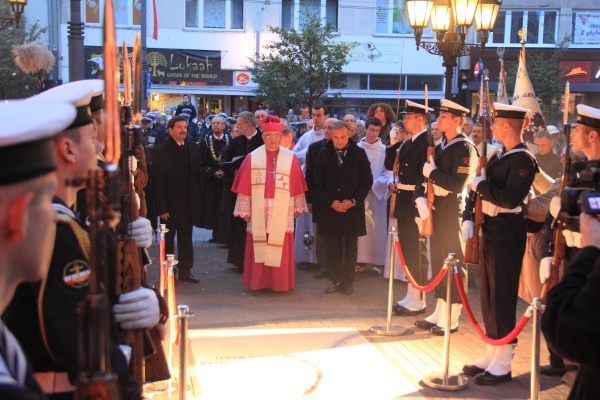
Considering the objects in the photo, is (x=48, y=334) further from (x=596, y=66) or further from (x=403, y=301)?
(x=596, y=66)

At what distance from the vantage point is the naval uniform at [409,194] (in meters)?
8.52

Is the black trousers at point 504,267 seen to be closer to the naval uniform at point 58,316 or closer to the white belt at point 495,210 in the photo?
the white belt at point 495,210

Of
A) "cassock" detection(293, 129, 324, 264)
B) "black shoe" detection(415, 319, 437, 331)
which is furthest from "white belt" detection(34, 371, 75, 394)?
"cassock" detection(293, 129, 324, 264)

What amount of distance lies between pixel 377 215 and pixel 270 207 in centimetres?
206

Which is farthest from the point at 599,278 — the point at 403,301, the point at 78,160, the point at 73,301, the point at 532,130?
the point at 532,130

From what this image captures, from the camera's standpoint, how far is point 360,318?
27.5ft

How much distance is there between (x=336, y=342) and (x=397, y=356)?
648 millimetres

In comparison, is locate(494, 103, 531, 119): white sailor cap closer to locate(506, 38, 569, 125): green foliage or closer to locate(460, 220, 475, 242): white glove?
locate(460, 220, 475, 242): white glove

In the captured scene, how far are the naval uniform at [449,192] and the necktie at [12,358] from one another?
5.98m

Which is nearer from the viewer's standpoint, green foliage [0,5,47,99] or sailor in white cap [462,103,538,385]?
sailor in white cap [462,103,538,385]

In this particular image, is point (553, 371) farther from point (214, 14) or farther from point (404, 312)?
point (214, 14)

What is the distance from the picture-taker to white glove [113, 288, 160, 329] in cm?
262

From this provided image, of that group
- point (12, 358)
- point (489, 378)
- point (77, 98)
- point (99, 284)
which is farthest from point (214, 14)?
point (12, 358)

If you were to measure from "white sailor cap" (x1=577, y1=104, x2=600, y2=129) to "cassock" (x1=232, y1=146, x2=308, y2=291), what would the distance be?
4488mm
